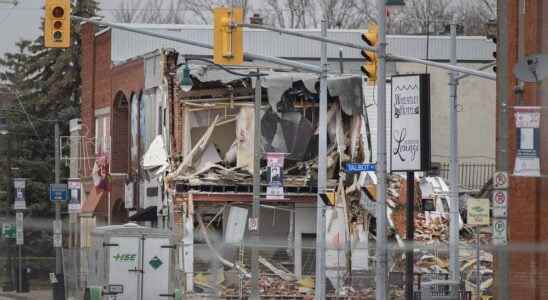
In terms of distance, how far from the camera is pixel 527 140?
21.3 metres

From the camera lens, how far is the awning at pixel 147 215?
162 ft

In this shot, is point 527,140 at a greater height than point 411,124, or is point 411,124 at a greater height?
point 411,124

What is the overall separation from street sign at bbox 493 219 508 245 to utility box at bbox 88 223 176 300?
513 inches

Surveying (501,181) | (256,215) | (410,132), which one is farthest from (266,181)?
(501,181)

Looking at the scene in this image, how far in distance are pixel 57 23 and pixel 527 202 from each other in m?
10.8

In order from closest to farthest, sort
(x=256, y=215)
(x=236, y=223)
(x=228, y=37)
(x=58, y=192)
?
(x=228, y=37), (x=256, y=215), (x=236, y=223), (x=58, y=192)

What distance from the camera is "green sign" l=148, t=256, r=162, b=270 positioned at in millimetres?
32469

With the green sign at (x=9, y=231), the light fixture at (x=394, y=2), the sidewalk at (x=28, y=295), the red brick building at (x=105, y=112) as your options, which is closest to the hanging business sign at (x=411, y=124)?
the light fixture at (x=394, y=2)

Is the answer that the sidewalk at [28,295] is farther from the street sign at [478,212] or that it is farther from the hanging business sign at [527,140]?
the hanging business sign at [527,140]

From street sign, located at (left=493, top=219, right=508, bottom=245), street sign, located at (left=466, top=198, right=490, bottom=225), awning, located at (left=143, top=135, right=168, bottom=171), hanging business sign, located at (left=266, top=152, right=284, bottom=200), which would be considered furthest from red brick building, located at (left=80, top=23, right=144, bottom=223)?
street sign, located at (left=493, top=219, right=508, bottom=245)

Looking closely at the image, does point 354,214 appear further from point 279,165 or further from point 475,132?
point 475,132

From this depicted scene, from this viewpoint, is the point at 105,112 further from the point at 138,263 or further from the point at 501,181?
the point at 501,181

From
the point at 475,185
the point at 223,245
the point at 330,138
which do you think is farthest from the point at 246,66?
the point at 475,185

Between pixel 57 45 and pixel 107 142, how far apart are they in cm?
3219
